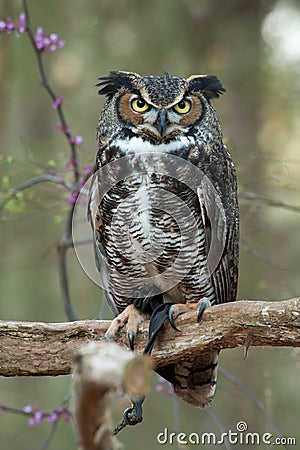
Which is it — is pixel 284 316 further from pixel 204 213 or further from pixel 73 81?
pixel 73 81

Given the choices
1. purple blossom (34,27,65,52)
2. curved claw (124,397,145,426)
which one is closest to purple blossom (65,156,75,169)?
purple blossom (34,27,65,52)

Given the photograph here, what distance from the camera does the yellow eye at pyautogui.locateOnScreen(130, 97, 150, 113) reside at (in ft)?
9.05

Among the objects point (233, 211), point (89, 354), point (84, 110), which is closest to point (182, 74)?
point (84, 110)

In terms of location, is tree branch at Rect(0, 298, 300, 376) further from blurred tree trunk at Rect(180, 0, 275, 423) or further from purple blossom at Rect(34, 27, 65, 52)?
blurred tree trunk at Rect(180, 0, 275, 423)

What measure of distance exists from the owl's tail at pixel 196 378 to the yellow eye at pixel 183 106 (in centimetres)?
111

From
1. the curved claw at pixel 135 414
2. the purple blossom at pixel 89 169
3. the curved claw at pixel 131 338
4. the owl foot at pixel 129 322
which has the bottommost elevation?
the curved claw at pixel 135 414

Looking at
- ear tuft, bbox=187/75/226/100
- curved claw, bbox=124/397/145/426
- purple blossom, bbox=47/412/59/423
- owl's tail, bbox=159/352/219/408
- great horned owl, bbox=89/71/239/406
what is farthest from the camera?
purple blossom, bbox=47/412/59/423

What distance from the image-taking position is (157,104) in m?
2.71

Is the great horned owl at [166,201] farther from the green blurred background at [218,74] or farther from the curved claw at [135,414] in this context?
the green blurred background at [218,74]

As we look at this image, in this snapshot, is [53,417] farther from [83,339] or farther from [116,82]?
[116,82]

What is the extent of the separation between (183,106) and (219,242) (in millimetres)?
623

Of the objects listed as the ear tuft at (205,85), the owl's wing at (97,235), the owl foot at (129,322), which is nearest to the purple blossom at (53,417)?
the owl's wing at (97,235)

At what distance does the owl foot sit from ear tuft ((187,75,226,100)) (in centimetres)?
102

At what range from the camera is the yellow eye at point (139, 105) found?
2.76 meters
